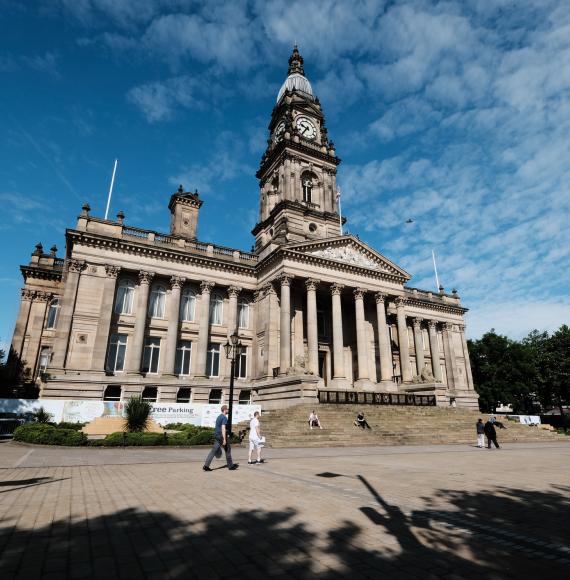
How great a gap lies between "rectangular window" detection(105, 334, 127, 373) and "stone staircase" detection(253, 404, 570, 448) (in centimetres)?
1358

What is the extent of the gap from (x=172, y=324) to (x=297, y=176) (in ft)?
76.9

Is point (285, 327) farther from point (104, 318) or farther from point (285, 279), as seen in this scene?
point (104, 318)

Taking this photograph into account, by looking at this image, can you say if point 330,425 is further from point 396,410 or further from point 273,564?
point 273,564

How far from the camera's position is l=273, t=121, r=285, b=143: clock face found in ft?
158

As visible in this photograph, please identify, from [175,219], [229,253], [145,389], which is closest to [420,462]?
[145,389]

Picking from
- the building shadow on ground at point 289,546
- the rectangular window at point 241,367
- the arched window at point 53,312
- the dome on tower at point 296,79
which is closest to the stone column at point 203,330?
the rectangular window at point 241,367

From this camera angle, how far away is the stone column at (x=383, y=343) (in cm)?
3672

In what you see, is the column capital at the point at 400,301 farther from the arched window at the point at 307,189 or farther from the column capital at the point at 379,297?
the arched window at the point at 307,189

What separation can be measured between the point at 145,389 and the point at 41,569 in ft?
96.6

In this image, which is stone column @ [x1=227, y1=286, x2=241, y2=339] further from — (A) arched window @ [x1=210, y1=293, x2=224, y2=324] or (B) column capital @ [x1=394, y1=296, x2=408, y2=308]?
(B) column capital @ [x1=394, y1=296, x2=408, y2=308]

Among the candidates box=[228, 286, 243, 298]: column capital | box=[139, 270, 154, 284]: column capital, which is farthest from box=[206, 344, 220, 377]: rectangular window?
box=[139, 270, 154, 284]: column capital

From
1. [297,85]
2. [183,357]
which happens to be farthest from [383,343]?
[297,85]

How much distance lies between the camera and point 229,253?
38.9 metres

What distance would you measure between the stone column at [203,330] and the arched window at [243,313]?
3764 mm
